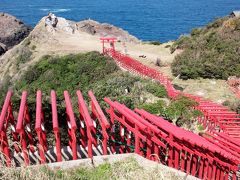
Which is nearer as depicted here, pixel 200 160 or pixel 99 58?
pixel 200 160

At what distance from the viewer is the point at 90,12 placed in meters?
130

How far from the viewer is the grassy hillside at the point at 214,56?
2912cm

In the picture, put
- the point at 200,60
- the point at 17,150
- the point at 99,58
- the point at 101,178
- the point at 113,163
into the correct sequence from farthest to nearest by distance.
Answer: the point at 99,58 → the point at 200,60 → the point at 17,150 → the point at 113,163 → the point at 101,178

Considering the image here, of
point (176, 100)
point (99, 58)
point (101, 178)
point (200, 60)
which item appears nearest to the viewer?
point (101, 178)

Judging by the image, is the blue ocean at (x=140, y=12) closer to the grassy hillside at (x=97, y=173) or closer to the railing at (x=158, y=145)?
the railing at (x=158, y=145)

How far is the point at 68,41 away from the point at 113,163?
35.5 m

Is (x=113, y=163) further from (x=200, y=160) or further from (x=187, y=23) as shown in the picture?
(x=187, y=23)

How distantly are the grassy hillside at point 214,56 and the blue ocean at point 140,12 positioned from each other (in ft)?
184

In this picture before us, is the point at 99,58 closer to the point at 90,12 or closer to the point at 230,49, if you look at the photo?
the point at 230,49

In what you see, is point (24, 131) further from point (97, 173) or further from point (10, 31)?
point (10, 31)

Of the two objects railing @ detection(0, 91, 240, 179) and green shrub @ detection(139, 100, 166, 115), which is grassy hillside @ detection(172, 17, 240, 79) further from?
railing @ detection(0, 91, 240, 179)

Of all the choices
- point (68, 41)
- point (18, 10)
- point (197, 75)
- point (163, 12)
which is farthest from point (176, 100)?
point (18, 10)

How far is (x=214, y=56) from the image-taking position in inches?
1241

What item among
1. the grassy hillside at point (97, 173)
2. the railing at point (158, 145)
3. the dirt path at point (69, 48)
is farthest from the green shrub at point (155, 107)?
the grassy hillside at point (97, 173)
